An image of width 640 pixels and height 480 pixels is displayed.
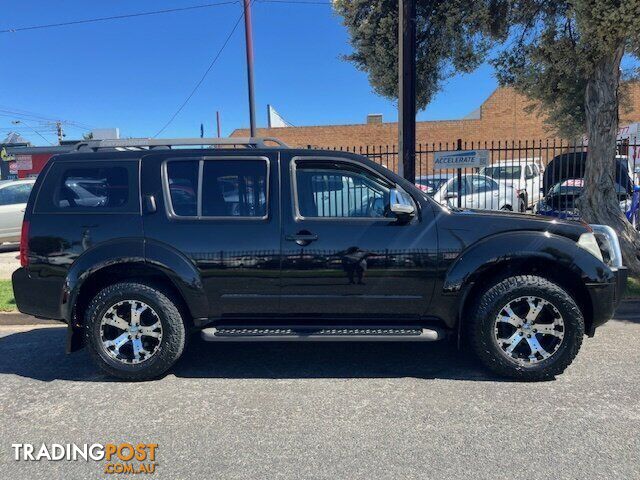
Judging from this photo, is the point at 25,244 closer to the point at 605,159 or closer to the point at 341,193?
the point at 341,193

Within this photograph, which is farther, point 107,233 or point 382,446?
point 107,233

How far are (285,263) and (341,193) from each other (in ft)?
2.67

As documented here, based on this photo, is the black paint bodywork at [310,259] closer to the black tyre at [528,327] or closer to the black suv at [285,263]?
the black suv at [285,263]

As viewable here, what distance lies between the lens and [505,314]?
378 centimetres

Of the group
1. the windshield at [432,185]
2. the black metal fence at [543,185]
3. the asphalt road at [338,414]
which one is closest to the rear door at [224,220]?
the asphalt road at [338,414]

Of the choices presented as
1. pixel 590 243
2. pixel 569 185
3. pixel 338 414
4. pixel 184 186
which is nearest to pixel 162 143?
pixel 184 186

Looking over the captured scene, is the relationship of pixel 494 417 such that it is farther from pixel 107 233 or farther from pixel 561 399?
pixel 107 233

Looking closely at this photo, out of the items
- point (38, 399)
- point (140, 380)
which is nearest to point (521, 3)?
point (140, 380)

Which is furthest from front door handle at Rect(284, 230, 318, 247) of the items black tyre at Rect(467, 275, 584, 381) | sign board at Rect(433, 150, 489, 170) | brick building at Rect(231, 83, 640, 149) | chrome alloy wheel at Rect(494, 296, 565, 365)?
brick building at Rect(231, 83, 640, 149)

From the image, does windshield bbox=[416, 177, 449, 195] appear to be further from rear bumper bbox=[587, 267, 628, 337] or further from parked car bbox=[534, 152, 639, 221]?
rear bumper bbox=[587, 267, 628, 337]

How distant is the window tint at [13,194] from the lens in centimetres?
1084

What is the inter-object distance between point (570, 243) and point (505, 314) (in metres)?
0.77

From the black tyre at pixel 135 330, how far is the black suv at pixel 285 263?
1 cm

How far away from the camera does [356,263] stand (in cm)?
376
